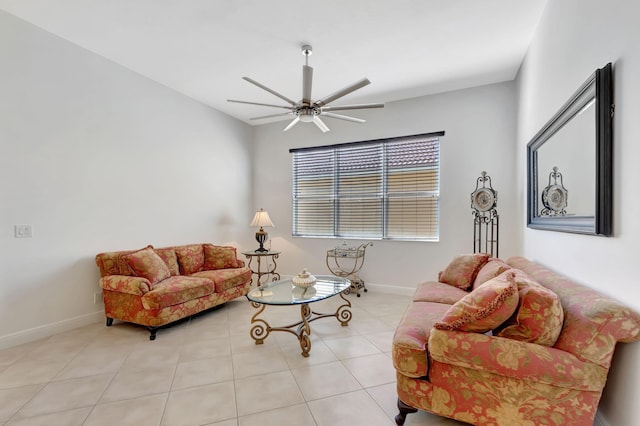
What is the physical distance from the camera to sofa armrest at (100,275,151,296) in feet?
9.77

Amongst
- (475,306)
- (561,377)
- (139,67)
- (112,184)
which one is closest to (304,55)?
(139,67)

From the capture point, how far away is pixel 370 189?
15.6ft

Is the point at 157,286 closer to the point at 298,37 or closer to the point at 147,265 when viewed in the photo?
the point at 147,265

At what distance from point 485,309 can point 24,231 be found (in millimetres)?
3810

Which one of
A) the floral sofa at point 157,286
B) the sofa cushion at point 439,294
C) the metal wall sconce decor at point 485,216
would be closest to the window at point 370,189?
the metal wall sconce decor at point 485,216

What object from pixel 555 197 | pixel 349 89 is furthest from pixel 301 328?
pixel 555 197

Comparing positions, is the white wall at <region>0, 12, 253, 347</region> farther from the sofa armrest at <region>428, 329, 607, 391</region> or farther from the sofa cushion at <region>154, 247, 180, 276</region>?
the sofa armrest at <region>428, 329, 607, 391</region>

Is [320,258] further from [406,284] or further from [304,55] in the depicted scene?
[304,55]

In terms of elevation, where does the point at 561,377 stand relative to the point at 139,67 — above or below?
below

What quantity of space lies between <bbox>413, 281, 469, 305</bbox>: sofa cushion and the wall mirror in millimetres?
918

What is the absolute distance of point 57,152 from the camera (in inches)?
119

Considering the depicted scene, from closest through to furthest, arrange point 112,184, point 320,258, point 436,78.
Answer: point 112,184
point 436,78
point 320,258

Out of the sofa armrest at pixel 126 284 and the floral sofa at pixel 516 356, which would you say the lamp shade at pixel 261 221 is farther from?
the floral sofa at pixel 516 356

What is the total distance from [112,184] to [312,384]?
3.10 meters
